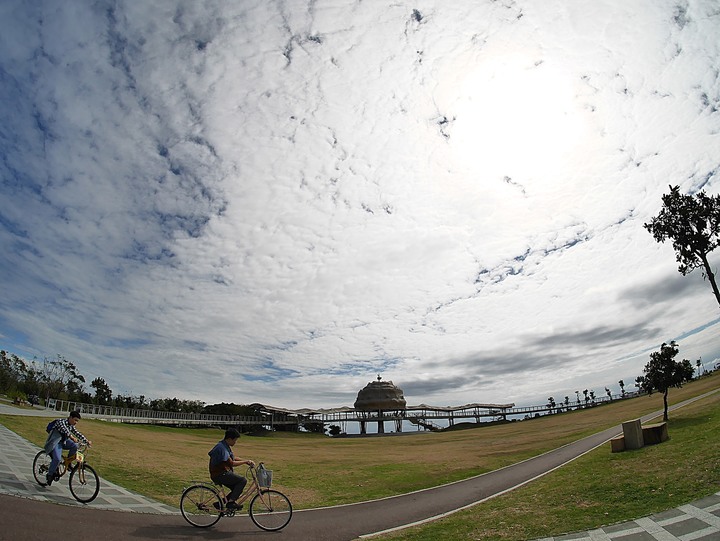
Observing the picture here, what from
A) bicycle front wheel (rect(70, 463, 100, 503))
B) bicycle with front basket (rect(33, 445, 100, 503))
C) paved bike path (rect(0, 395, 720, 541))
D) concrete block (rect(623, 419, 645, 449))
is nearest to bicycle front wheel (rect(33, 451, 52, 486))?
bicycle with front basket (rect(33, 445, 100, 503))

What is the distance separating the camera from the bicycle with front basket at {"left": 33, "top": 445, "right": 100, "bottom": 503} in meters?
10.4

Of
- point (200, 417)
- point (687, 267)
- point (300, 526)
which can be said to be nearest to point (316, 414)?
point (200, 417)

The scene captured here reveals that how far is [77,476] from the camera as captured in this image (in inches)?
426

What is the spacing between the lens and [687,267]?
105 feet

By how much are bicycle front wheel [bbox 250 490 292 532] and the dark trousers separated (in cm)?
50

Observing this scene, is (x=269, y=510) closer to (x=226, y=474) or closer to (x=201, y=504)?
(x=226, y=474)

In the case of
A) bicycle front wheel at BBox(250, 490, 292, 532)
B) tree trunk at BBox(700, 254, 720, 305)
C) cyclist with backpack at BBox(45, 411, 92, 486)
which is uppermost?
tree trunk at BBox(700, 254, 720, 305)

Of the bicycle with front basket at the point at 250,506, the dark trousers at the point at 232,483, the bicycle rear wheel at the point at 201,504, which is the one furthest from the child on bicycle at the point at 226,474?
the bicycle rear wheel at the point at 201,504

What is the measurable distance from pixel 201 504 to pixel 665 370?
127 ft

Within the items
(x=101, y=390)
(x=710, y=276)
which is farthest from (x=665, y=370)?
(x=101, y=390)

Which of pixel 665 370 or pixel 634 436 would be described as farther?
pixel 665 370

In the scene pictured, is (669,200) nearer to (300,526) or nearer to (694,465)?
(694,465)

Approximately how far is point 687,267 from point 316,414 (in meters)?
120

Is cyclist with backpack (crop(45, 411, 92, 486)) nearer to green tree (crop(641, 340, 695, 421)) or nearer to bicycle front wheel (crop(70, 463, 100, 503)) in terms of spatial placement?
bicycle front wheel (crop(70, 463, 100, 503))
